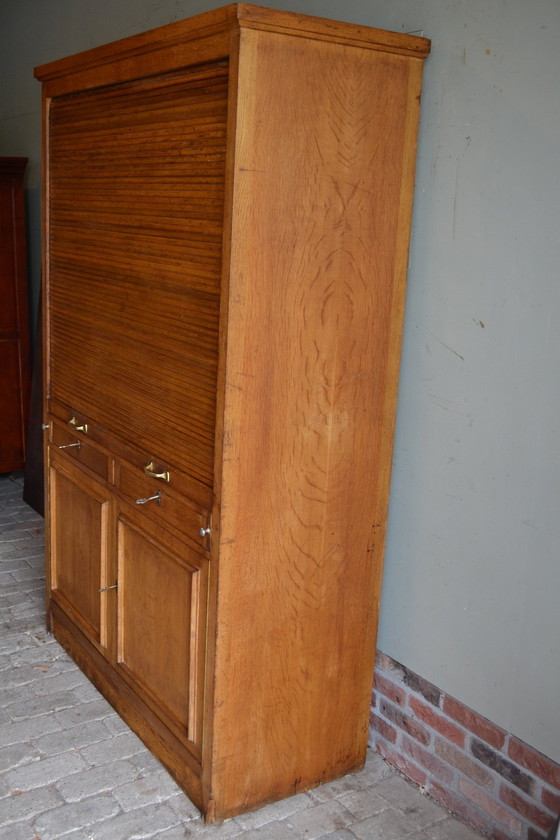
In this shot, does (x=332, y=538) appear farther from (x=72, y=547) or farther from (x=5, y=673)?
(x=5, y=673)

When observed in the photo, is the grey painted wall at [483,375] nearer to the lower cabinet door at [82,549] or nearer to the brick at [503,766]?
the brick at [503,766]

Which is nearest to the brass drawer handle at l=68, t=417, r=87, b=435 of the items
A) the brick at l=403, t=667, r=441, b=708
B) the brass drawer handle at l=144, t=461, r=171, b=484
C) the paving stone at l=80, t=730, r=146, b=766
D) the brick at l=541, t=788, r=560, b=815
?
the brass drawer handle at l=144, t=461, r=171, b=484

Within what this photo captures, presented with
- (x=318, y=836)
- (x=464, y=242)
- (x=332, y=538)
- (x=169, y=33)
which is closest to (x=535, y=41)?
(x=464, y=242)

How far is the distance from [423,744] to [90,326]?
1854 mm

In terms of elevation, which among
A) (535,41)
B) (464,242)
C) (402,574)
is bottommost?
(402,574)

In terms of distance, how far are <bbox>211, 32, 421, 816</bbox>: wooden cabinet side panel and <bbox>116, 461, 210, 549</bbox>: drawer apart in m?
0.17

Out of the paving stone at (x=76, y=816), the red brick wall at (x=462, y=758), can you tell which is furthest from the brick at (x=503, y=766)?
the paving stone at (x=76, y=816)

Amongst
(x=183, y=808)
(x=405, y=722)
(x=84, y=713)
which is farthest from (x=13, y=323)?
(x=405, y=722)

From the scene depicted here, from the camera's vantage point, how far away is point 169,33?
2471mm

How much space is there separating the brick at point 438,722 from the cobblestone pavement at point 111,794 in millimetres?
239

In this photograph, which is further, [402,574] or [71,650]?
[71,650]

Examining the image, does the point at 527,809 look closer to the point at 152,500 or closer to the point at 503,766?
the point at 503,766

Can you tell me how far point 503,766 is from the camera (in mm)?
2562

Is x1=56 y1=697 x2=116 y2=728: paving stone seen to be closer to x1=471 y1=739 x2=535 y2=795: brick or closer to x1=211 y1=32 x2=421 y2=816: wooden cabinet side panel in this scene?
x1=211 y1=32 x2=421 y2=816: wooden cabinet side panel
